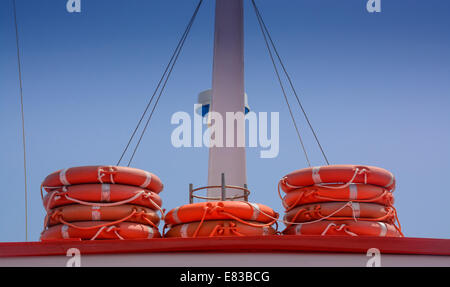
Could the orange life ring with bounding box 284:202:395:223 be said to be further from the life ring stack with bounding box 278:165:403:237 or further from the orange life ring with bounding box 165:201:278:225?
the orange life ring with bounding box 165:201:278:225

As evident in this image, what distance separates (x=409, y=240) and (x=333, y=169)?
69cm

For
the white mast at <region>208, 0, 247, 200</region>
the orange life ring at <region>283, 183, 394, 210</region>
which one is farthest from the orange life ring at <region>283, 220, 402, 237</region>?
the white mast at <region>208, 0, 247, 200</region>

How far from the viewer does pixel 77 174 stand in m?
3.05

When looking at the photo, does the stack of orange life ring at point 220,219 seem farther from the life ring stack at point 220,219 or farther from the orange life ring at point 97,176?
the orange life ring at point 97,176

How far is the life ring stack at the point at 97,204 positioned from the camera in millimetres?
2992

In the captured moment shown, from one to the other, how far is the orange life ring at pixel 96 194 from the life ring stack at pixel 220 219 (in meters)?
0.30

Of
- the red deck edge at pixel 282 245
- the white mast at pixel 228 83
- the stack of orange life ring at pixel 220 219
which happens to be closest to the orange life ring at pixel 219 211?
the stack of orange life ring at pixel 220 219

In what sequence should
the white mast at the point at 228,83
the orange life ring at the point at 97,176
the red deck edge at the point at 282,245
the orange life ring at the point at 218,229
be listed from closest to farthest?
the red deck edge at the point at 282,245, the orange life ring at the point at 218,229, the orange life ring at the point at 97,176, the white mast at the point at 228,83

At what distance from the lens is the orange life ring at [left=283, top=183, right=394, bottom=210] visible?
303 cm

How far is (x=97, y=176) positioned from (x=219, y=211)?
796 mm

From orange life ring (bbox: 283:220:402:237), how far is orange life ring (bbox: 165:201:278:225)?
27cm
